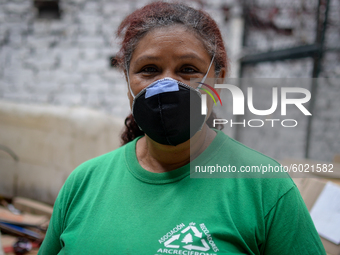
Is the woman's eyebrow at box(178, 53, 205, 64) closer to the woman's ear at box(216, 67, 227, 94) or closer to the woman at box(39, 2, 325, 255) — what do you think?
the woman at box(39, 2, 325, 255)

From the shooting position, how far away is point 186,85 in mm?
1167

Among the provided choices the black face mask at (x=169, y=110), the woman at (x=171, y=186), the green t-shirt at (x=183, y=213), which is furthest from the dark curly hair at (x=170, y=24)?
the green t-shirt at (x=183, y=213)

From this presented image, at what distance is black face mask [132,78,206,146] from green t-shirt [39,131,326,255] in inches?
5.5

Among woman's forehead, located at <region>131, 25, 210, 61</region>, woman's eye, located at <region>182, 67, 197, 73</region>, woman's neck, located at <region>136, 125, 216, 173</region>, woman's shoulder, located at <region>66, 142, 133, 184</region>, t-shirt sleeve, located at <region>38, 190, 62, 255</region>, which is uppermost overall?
woman's forehead, located at <region>131, 25, 210, 61</region>

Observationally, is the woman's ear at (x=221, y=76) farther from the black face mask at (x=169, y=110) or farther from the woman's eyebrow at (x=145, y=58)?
the woman's eyebrow at (x=145, y=58)

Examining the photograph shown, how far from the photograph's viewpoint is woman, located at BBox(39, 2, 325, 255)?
1.00 meters

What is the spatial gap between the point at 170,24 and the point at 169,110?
0.39 m

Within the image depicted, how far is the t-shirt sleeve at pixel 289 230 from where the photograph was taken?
971mm

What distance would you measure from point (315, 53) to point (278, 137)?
5.03ft

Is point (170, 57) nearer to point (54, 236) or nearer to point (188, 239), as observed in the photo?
point (188, 239)

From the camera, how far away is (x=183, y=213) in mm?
1061

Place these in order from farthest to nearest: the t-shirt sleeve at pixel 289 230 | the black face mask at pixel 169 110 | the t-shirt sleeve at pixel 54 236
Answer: the t-shirt sleeve at pixel 54 236, the black face mask at pixel 169 110, the t-shirt sleeve at pixel 289 230

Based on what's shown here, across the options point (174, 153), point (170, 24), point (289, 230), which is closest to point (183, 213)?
point (174, 153)

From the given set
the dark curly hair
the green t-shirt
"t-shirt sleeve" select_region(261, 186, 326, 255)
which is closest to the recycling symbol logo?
the green t-shirt
